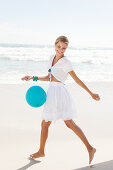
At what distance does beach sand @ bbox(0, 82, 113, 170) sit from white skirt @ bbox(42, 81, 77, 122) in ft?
1.84

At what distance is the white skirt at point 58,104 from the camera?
3064 millimetres

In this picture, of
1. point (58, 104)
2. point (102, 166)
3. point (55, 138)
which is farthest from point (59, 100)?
point (55, 138)

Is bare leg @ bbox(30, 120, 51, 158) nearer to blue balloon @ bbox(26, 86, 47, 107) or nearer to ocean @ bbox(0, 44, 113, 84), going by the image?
blue balloon @ bbox(26, 86, 47, 107)

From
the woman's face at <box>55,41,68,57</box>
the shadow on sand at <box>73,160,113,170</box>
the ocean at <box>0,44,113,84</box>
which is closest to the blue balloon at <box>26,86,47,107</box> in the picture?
the woman's face at <box>55,41,68,57</box>

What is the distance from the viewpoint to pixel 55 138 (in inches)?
162

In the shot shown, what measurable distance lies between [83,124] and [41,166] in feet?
5.75

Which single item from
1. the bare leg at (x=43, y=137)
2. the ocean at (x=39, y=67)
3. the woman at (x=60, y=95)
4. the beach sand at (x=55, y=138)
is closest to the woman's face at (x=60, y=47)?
the woman at (x=60, y=95)

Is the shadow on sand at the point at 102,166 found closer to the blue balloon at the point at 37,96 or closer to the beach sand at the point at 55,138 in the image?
the beach sand at the point at 55,138

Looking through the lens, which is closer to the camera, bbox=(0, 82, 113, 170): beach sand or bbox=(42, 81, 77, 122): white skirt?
bbox=(42, 81, 77, 122): white skirt

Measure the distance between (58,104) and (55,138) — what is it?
46.1 inches

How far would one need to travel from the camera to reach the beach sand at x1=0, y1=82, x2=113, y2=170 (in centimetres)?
324

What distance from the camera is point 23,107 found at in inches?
228

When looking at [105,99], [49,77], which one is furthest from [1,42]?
[49,77]

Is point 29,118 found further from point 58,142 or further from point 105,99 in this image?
point 105,99
